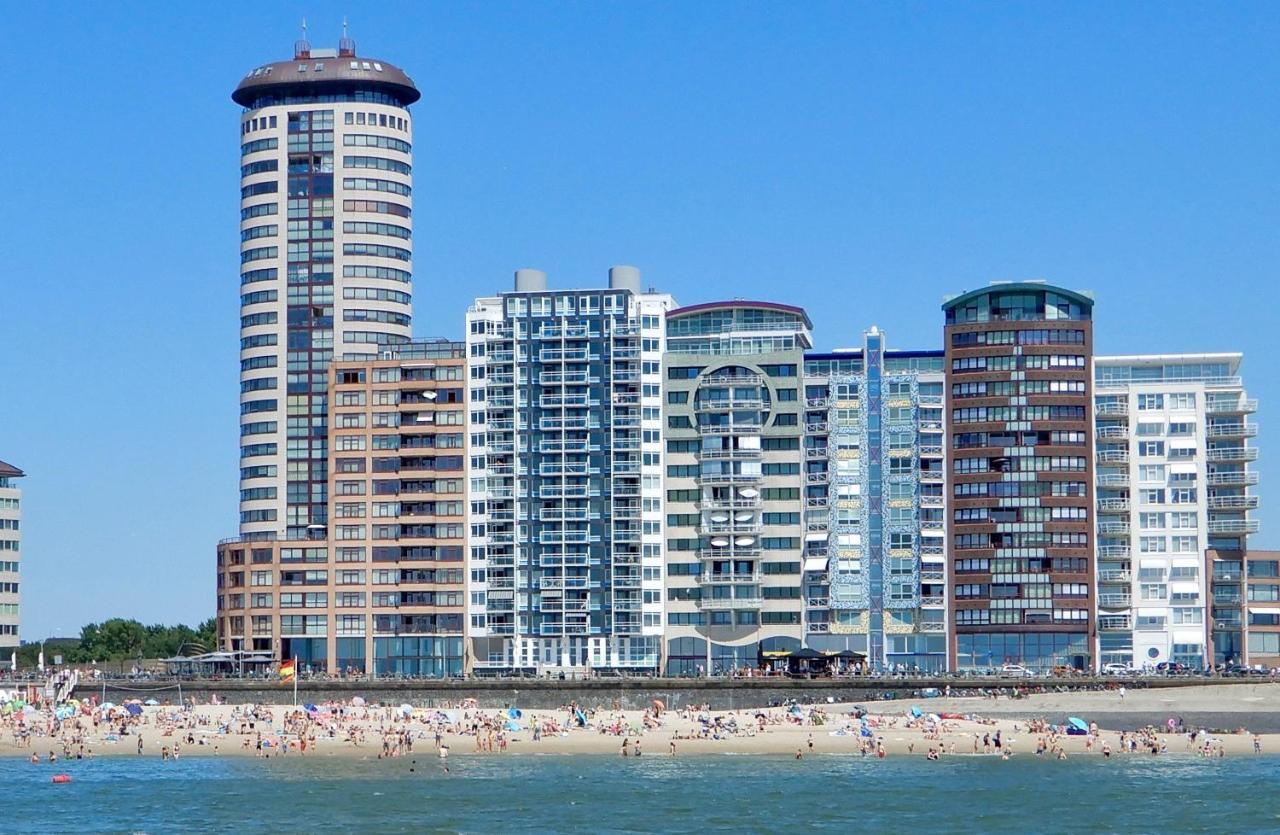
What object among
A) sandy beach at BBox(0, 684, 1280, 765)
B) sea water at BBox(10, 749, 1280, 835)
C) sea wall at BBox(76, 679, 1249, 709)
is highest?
sea wall at BBox(76, 679, 1249, 709)

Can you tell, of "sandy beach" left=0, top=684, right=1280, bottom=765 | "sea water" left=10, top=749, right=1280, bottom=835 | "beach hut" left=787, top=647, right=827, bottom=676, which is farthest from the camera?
"beach hut" left=787, top=647, right=827, bottom=676

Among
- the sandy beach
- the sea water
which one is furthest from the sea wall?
the sea water

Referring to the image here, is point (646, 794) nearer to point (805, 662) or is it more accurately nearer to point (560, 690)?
point (560, 690)

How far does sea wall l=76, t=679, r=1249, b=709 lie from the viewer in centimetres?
18462

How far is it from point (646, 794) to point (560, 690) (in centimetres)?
6074

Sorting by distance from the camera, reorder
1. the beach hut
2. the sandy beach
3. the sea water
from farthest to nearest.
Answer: the beach hut
the sandy beach
the sea water

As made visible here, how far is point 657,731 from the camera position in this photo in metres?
169

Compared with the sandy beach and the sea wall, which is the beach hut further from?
the sandy beach

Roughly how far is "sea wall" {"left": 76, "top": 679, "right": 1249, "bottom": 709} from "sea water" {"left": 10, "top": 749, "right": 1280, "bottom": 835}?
31.5m

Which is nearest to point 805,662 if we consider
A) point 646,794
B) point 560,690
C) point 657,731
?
point 560,690

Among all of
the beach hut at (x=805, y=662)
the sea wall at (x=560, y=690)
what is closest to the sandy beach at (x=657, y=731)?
the sea wall at (x=560, y=690)

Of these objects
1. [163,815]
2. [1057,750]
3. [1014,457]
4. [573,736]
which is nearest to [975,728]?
[1057,750]

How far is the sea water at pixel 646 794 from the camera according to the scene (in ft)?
380

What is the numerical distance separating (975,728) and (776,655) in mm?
37409
